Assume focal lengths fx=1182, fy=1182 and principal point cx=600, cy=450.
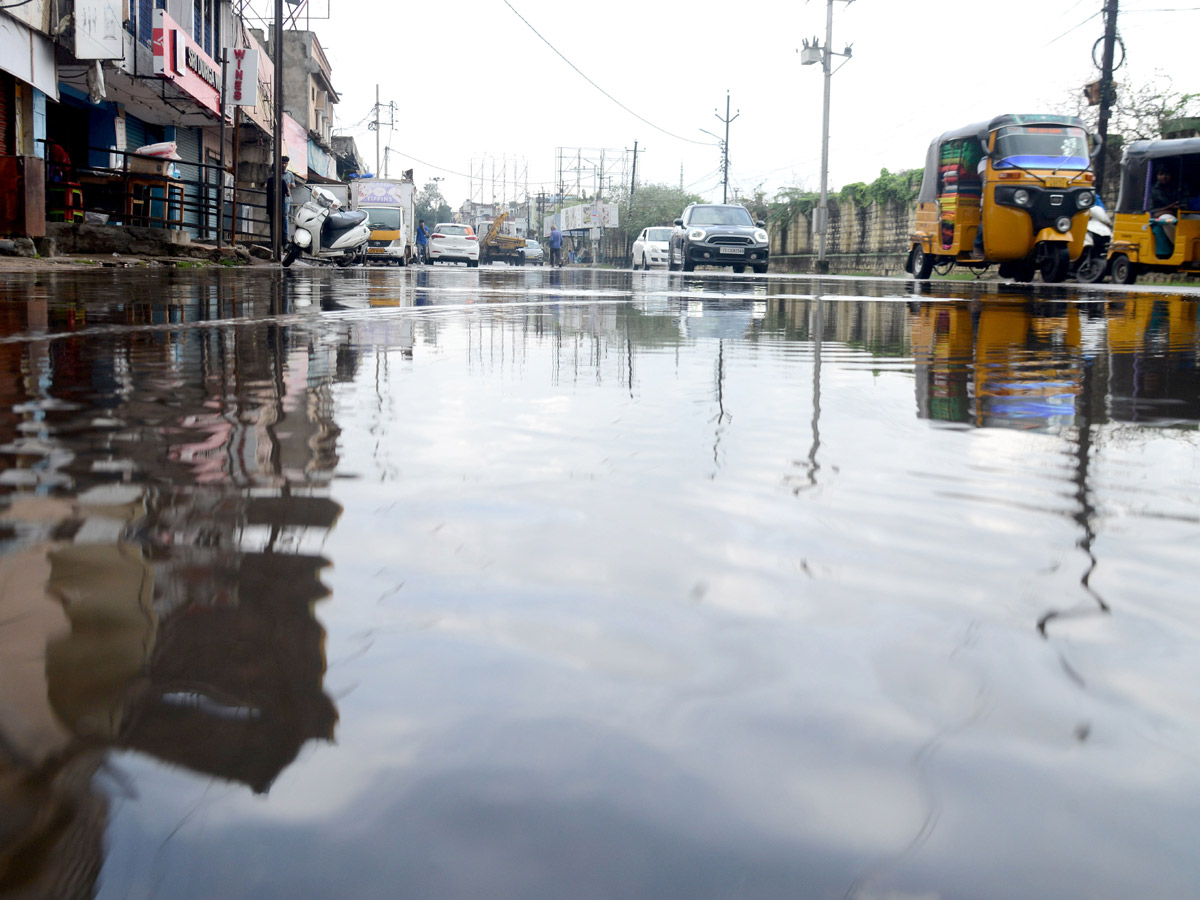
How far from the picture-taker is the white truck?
33.5 m

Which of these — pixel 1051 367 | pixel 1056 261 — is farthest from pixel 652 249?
pixel 1051 367

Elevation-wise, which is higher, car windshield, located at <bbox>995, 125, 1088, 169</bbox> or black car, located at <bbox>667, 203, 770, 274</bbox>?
car windshield, located at <bbox>995, 125, 1088, 169</bbox>

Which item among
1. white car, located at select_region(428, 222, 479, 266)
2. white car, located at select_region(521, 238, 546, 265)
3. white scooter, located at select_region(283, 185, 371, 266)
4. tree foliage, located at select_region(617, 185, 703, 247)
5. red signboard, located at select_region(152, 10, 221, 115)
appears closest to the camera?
red signboard, located at select_region(152, 10, 221, 115)

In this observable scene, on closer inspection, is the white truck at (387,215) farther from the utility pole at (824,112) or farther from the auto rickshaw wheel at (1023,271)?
the auto rickshaw wheel at (1023,271)

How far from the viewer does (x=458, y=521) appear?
1.98m

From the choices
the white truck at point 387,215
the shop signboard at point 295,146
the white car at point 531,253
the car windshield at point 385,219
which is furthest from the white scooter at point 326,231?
the white car at point 531,253

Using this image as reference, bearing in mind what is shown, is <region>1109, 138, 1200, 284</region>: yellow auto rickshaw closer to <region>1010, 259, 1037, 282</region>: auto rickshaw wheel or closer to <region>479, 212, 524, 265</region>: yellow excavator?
<region>1010, 259, 1037, 282</region>: auto rickshaw wheel

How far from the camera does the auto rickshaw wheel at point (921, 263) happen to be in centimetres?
1934

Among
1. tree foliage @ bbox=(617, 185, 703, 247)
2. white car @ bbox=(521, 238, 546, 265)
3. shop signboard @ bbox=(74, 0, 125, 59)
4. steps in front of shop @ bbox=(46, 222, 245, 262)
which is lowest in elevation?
steps in front of shop @ bbox=(46, 222, 245, 262)

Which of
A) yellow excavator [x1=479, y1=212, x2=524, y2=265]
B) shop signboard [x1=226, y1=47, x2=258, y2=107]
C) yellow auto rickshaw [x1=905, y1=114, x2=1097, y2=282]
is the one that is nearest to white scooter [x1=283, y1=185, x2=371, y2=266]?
shop signboard [x1=226, y1=47, x2=258, y2=107]

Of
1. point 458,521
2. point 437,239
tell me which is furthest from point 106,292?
point 437,239

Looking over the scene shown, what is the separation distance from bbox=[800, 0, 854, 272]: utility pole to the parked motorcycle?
14165 millimetres

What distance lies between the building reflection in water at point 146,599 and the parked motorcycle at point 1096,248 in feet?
54.1

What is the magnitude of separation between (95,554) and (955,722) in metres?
1.17
